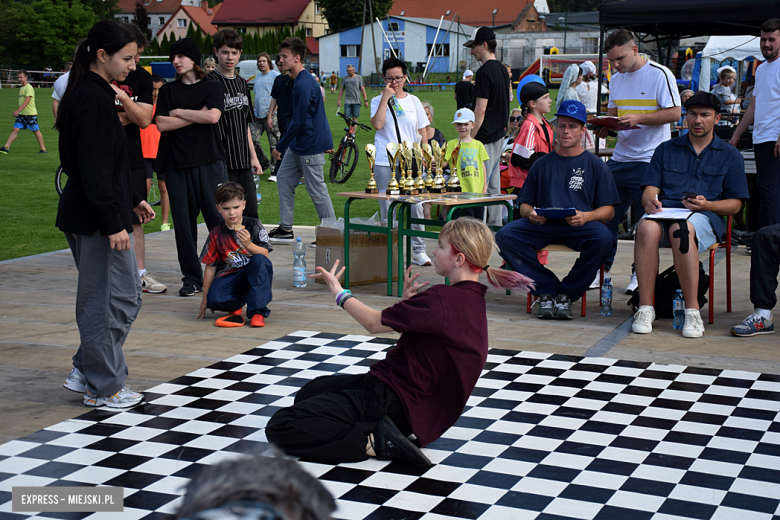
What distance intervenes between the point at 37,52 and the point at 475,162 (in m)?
76.6

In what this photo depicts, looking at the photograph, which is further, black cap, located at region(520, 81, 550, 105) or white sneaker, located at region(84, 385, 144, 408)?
black cap, located at region(520, 81, 550, 105)

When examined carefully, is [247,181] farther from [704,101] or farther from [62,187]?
[62,187]

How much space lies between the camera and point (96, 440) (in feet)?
12.2

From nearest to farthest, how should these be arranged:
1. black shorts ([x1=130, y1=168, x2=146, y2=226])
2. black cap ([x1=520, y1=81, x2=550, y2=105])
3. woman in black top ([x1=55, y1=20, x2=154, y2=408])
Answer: woman in black top ([x1=55, y1=20, x2=154, y2=408]) → black shorts ([x1=130, y1=168, x2=146, y2=226]) → black cap ([x1=520, y1=81, x2=550, y2=105])

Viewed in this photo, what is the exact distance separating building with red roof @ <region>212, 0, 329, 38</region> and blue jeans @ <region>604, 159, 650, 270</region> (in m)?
95.3

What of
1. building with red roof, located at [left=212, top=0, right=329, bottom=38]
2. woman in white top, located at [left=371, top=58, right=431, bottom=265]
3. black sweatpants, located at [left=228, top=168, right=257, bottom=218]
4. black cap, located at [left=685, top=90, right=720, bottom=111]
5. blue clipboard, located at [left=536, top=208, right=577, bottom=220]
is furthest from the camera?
building with red roof, located at [left=212, top=0, right=329, bottom=38]

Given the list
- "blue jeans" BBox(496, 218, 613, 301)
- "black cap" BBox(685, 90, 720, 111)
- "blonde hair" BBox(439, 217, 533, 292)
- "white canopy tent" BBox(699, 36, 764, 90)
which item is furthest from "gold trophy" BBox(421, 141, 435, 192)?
"white canopy tent" BBox(699, 36, 764, 90)

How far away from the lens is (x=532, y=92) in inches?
310

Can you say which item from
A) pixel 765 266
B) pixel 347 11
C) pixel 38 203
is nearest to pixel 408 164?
pixel 765 266

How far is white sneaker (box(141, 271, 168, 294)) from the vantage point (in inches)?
272

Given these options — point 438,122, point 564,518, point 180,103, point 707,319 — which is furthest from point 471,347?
point 438,122

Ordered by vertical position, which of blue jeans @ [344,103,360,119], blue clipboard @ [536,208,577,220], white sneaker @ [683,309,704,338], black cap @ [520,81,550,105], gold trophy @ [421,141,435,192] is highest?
blue jeans @ [344,103,360,119]

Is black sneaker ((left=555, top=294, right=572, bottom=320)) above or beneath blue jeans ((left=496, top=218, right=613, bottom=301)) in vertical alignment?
beneath

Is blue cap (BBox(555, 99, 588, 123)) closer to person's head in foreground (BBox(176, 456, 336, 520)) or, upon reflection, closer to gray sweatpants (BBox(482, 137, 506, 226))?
gray sweatpants (BBox(482, 137, 506, 226))
